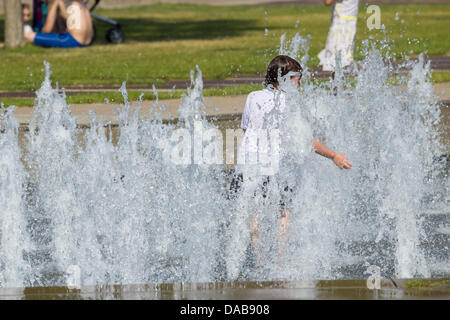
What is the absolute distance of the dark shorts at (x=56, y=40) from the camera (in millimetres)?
25328

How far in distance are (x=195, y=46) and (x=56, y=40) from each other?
3503 millimetres

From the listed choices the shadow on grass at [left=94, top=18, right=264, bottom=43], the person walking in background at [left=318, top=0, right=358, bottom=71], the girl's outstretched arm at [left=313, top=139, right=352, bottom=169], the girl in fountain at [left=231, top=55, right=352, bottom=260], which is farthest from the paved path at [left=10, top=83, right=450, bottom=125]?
the shadow on grass at [left=94, top=18, right=264, bottom=43]

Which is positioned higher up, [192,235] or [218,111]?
[218,111]

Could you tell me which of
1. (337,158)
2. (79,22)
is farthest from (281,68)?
(79,22)

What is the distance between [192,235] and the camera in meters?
6.99

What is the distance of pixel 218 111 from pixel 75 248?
6062 mm

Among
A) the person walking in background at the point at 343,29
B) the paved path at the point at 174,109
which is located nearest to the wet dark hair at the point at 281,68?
the paved path at the point at 174,109

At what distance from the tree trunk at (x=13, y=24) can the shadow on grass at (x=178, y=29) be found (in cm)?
343

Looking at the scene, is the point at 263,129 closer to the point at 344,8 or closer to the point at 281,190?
the point at 281,190

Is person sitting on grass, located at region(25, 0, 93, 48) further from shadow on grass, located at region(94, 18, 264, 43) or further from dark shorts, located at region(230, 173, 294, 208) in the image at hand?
dark shorts, located at region(230, 173, 294, 208)

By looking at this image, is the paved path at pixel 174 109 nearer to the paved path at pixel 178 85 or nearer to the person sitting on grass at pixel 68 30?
the paved path at pixel 178 85

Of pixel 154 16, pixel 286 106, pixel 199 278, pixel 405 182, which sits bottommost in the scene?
pixel 199 278

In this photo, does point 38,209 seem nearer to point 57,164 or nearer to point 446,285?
point 57,164
